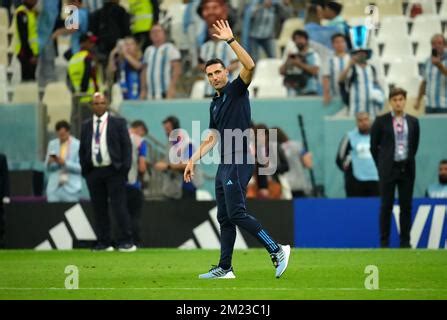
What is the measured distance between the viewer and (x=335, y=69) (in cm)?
1969

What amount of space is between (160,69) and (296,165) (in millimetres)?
3375

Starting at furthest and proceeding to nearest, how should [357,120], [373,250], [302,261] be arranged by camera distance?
[357,120]
[373,250]
[302,261]

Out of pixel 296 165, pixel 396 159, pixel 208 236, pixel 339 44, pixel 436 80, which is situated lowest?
pixel 208 236

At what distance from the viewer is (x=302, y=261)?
1377 centimetres

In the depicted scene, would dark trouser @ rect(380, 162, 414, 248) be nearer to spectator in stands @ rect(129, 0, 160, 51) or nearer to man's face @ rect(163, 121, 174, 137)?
man's face @ rect(163, 121, 174, 137)

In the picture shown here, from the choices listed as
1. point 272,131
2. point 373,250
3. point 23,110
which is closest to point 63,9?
point 23,110

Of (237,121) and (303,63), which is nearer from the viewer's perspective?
(237,121)

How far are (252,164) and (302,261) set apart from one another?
9.76 ft

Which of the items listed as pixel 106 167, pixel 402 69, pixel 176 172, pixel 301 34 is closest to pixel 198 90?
pixel 301 34

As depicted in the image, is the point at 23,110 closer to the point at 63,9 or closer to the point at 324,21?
the point at 63,9

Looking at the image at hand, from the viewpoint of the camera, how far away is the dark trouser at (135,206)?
17.8 meters

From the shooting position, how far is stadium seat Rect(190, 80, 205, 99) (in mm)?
20625

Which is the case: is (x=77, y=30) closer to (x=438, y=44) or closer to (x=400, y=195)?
(x=438, y=44)

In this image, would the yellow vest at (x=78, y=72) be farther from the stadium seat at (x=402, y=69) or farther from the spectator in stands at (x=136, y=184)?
the stadium seat at (x=402, y=69)
